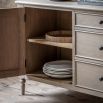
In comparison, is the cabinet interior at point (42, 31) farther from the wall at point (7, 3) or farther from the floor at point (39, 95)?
the wall at point (7, 3)

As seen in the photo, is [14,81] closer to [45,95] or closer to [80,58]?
[45,95]

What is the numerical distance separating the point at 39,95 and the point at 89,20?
844 millimetres

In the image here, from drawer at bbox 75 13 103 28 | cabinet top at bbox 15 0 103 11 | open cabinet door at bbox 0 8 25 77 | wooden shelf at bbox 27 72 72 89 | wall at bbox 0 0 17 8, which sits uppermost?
cabinet top at bbox 15 0 103 11

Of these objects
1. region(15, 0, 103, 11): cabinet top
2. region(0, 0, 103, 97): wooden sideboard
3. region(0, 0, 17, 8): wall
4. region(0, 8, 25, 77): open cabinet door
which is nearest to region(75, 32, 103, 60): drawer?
region(0, 0, 103, 97): wooden sideboard

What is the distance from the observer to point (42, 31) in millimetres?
2803

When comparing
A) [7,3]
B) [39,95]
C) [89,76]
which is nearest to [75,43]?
[89,76]

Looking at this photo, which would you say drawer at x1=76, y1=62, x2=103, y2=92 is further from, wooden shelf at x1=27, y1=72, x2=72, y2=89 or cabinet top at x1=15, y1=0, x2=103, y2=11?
cabinet top at x1=15, y1=0, x2=103, y2=11

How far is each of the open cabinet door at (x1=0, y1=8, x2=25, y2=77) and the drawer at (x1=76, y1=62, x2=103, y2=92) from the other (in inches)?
20.2

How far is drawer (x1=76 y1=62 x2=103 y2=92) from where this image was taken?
7.16 ft

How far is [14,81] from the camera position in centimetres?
311

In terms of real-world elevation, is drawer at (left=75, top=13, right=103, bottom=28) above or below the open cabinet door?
above

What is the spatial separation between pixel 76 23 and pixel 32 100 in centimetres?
72

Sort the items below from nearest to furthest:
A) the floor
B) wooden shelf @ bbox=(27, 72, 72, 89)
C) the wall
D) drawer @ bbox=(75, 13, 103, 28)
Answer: drawer @ bbox=(75, 13, 103, 28), wooden shelf @ bbox=(27, 72, 72, 89), the floor, the wall

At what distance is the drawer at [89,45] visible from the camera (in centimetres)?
215
